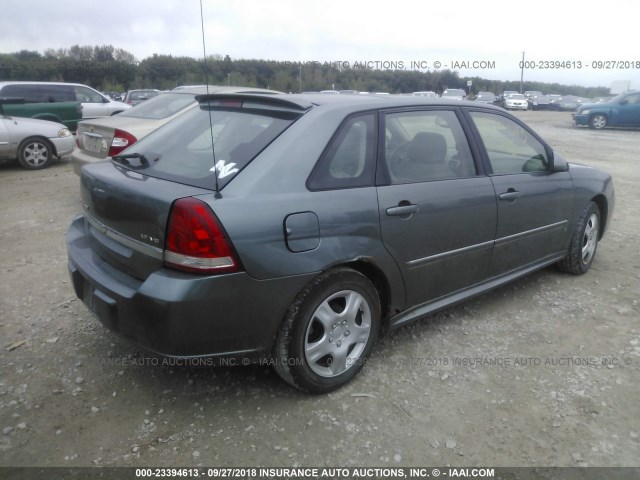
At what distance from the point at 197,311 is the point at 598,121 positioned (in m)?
22.1

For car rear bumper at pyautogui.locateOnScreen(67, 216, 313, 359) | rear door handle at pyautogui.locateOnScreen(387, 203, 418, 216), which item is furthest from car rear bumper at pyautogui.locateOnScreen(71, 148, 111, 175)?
rear door handle at pyautogui.locateOnScreen(387, 203, 418, 216)

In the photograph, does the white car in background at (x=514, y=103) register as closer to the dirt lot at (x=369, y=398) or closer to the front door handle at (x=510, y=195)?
the front door handle at (x=510, y=195)

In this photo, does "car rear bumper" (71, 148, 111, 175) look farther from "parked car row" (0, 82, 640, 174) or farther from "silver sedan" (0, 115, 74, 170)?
"silver sedan" (0, 115, 74, 170)

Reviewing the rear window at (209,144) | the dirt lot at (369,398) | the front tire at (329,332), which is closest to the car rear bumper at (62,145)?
the dirt lot at (369,398)

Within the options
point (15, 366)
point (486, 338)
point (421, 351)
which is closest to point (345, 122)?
point (421, 351)

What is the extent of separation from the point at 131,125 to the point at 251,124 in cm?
411

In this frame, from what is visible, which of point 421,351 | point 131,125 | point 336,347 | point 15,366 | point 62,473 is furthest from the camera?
point 131,125

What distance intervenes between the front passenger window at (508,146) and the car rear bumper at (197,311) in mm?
1852

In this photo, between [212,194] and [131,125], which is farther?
[131,125]

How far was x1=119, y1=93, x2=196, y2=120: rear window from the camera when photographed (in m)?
6.91

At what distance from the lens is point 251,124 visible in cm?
280

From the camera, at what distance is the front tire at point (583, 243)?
4367 millimetres

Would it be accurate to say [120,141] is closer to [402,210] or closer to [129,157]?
[129,157]

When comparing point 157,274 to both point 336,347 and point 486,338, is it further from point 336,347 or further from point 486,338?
point 486,338
